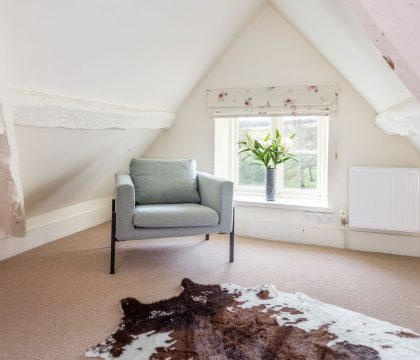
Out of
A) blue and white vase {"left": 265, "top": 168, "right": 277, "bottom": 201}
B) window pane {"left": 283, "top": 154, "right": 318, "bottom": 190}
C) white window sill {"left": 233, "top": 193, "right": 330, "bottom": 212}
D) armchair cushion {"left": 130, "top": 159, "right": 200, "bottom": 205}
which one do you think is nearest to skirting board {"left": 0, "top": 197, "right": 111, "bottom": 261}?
armchair cushion {"left": 130, "top": 159, "right": 200, "bottom": 205}

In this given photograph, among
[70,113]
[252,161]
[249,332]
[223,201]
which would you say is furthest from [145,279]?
[252,161]

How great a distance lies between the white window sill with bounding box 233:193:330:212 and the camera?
3.26m

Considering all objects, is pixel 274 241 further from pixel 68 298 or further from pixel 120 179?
pixel 68 298

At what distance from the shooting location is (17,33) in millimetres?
1588

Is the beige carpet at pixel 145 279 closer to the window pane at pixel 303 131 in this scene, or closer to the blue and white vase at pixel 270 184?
the blue and white vase at pixel 270 184

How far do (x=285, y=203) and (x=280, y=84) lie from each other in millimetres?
1124

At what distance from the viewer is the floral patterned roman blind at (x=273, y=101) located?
3.13 m

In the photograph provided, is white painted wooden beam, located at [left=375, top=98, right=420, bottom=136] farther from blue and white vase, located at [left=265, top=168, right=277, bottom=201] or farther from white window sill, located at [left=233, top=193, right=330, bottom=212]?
blue and white vase, located at [left=265, top=168, right=277, bottom=201]

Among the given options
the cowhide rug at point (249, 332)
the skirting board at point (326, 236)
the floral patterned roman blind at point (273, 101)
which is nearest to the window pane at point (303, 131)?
the floral patterned roman blind at point (273, 101)

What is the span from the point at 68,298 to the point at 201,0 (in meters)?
2.14

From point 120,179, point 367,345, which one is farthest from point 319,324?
point 120,179

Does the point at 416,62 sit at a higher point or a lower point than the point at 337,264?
higher

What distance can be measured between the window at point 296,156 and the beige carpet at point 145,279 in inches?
26.8

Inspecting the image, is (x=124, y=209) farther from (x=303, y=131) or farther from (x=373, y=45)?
(x=303, y=131)
